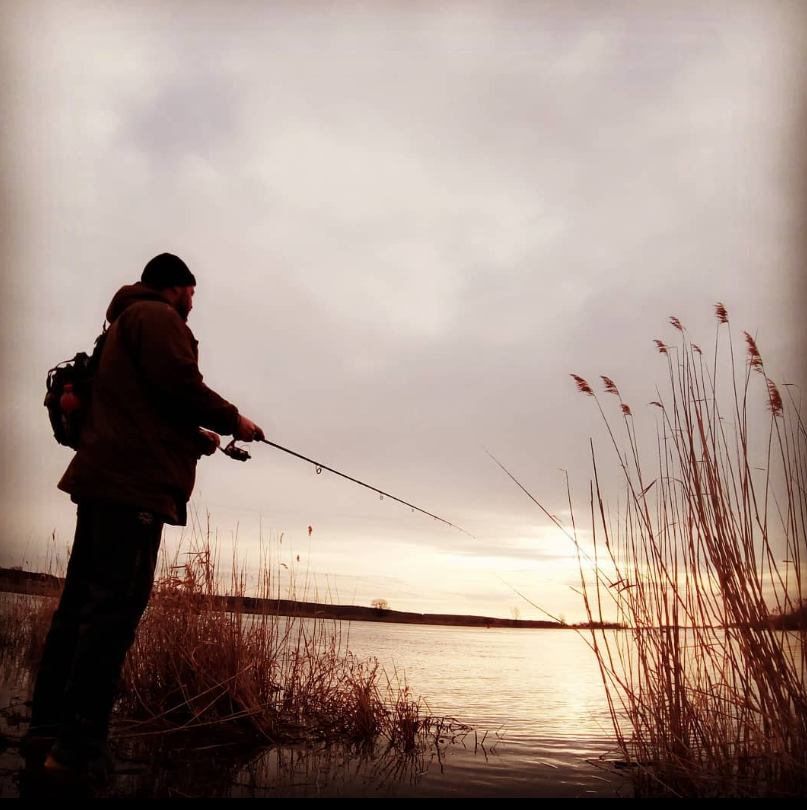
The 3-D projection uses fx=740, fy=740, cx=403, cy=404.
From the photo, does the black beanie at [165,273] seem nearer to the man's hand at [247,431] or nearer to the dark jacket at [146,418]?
the dark jacket at [146,418]

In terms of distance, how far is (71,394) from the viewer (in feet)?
10.2

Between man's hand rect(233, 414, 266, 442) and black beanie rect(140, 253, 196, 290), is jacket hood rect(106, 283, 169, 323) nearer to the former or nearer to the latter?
black beanie rect(140, 253, 196, 290)

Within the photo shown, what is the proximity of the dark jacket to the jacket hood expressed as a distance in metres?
0.15

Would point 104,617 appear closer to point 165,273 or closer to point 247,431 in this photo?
point 247,431

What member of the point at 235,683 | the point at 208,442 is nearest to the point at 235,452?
the point at 208,442

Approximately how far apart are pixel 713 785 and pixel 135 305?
10.2ft

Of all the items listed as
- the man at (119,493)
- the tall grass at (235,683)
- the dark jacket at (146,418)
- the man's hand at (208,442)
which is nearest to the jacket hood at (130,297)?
the man at (119,493)

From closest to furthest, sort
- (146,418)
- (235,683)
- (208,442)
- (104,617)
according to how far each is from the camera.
A: (104,617) < (146,418) < (208,442) < (235,683)

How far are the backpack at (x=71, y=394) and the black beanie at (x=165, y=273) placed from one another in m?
0.32

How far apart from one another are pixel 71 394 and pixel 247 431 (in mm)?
744

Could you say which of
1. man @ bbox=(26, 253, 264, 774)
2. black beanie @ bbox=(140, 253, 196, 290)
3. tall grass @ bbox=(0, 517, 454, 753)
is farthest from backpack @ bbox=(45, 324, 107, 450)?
tall grass @ bbox=(0, 517, 454, 753)

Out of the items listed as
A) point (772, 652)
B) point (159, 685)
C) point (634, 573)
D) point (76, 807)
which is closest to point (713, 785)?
point (772, 652)

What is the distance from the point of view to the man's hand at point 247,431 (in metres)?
3.24

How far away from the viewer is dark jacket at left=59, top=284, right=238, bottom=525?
291cm
